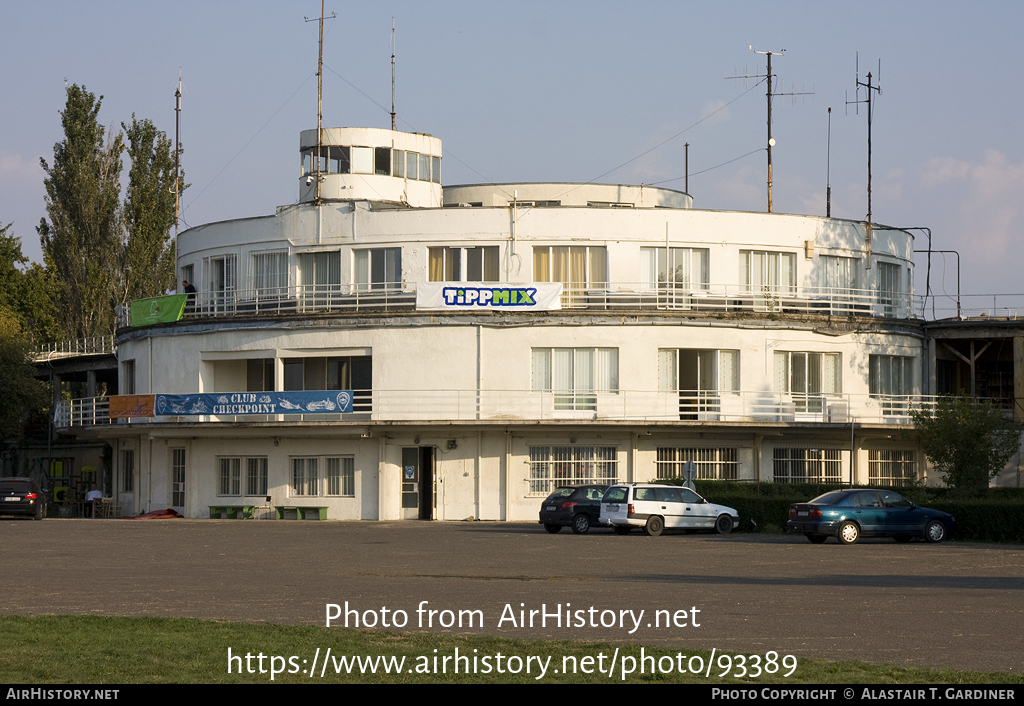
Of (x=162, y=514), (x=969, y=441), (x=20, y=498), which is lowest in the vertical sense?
(x=162, y=514)

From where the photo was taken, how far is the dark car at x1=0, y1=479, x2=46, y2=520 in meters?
43.6

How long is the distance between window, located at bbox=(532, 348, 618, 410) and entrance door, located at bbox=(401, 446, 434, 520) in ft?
14.6

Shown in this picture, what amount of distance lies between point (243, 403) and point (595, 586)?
1100 inches

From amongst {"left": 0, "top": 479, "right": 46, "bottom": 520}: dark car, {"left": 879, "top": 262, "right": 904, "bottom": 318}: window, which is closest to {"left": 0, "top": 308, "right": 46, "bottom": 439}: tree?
{"left": 0, "top": 479, "right": 46, "bottom": 520}: dark car

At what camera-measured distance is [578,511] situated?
1373 inches

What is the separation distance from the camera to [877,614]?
15.2m

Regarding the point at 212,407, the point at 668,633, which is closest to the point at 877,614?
the point at 668,633

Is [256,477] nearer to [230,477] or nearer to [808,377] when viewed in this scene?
[230,477]

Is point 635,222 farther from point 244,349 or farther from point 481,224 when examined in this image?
point 244,349

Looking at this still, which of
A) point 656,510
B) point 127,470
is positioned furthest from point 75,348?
point 656,510

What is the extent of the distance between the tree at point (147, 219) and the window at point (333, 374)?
70.7 ft

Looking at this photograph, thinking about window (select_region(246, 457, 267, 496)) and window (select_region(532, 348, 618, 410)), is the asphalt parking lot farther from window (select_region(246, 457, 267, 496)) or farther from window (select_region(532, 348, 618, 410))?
window (select_region(246, 457, 267, 496))

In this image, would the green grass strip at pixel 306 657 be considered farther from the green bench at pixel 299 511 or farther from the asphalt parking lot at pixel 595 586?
the green bench at pixel 299 511

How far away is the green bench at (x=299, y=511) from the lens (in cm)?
4456
